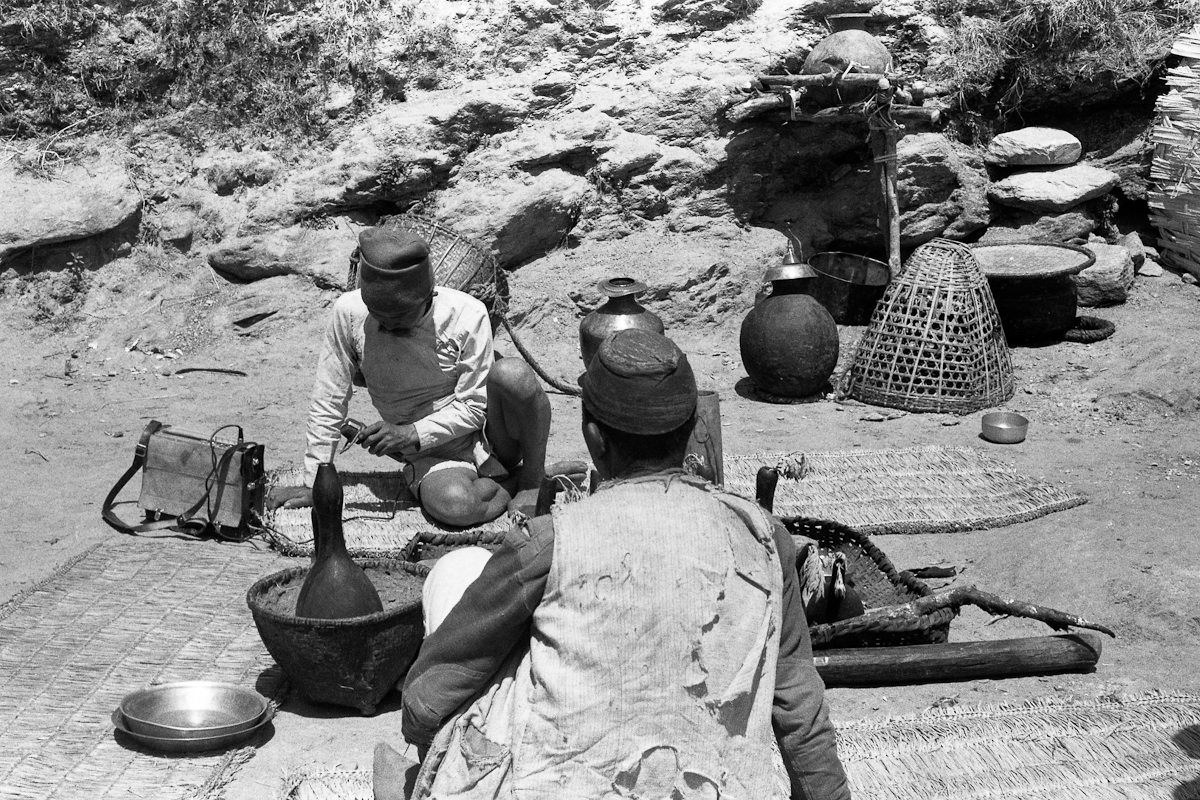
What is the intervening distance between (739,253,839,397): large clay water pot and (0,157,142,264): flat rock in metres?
4.50

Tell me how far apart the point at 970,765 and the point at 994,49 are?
24.0 ft

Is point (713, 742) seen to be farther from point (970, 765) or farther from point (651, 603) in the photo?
point (970, 765)

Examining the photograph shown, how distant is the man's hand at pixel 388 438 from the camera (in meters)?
4.78

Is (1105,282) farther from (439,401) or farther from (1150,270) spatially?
(439,401)

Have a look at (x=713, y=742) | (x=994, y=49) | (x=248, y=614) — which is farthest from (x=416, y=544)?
(x=994, y=49)

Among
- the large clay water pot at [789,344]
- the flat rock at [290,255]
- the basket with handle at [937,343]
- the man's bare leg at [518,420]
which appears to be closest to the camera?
the man's bare leg at [518,420]

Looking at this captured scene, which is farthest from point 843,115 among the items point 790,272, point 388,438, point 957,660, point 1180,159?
point 957,660

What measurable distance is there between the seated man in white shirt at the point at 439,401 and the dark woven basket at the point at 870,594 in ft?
3.99

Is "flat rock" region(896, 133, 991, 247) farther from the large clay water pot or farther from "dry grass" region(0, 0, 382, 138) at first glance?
"dry grass" region(0, 0, 382, 138)

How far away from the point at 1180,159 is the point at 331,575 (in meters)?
7.43

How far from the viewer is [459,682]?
86.4 inches

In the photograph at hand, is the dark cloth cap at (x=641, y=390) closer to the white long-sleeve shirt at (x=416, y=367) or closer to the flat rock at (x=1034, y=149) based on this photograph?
the white long-sleeve shirt at (x=416, y=367)

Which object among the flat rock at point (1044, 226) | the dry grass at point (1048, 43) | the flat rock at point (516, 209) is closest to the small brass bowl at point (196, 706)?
the flat rock at point (516, 209)

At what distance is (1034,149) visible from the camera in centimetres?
895
